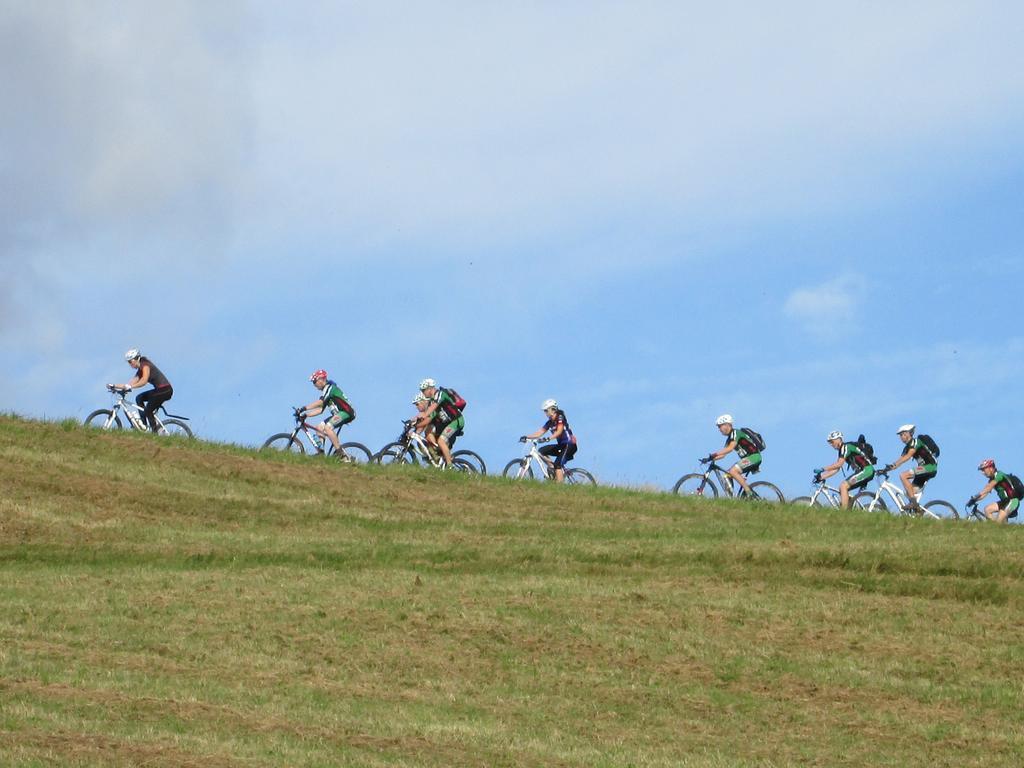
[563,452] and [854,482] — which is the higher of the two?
[563,452]

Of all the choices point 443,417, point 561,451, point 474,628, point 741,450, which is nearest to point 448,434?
point 443,417

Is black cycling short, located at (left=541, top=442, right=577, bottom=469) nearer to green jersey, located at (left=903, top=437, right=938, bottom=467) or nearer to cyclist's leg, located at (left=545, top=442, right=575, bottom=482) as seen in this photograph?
cyclist's leg, located at (left=545, top=442, right=575, bottom=482)

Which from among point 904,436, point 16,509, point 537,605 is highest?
point 904,436

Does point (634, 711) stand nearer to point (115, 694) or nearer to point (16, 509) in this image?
point (115, 694)

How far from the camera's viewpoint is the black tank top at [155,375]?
3541 centimetres

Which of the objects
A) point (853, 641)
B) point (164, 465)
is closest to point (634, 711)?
point (853, 641)

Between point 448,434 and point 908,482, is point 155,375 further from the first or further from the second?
point 908,482

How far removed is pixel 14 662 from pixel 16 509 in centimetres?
1144

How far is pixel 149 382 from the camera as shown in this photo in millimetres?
35531

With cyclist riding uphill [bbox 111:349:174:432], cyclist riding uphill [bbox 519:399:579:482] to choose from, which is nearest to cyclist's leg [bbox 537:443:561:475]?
cyclist riding uphill [bbox 519:399:579:482]

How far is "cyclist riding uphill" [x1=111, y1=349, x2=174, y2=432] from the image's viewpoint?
116 feet

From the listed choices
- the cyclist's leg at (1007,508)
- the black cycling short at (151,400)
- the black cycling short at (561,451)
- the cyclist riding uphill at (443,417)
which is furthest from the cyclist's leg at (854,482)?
the black cycling short at (151,400)

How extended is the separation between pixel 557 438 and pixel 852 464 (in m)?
6.66

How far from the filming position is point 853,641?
21266 millimetres
